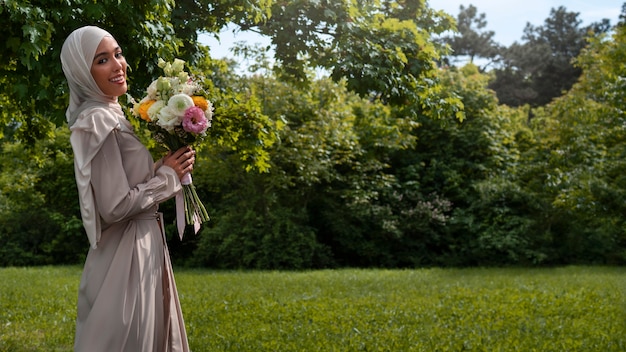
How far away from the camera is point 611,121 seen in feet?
46.6

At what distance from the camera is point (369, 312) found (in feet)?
31.4

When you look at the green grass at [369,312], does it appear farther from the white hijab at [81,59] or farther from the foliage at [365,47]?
the white hijab at [81,59]

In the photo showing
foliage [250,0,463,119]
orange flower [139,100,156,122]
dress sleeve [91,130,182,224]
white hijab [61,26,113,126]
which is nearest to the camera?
dress sleeve [91,130,182,224]

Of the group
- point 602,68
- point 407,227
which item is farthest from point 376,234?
point 602,68

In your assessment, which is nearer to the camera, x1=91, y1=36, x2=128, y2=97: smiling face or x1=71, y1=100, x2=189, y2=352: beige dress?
x1=71, y1=100, x2=189, y2=352: beige dress

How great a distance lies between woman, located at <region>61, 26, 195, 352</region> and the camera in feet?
9.36

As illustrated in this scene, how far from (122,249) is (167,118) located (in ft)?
1.94

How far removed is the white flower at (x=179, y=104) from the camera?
116 inches

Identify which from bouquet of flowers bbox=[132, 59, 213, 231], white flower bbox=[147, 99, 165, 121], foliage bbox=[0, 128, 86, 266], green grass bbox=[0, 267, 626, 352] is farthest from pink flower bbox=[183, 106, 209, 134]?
foliage bbox=[0, 128, 86, 266]

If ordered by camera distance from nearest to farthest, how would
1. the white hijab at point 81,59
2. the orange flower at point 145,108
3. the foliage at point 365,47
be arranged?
the white hijab at point 81,59 → the orange flower at point 145,108 → the foliage at point 365,47

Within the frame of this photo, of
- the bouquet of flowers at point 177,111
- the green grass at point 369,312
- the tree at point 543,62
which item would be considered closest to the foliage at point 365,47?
the green grass at point 369,312

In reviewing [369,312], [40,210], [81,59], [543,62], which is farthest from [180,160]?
[543,62]

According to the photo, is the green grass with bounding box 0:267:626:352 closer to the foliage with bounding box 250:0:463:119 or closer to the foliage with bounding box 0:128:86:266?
the foliage with bounding box 250:0:463:119

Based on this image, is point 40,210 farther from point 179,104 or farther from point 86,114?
point 179,104
